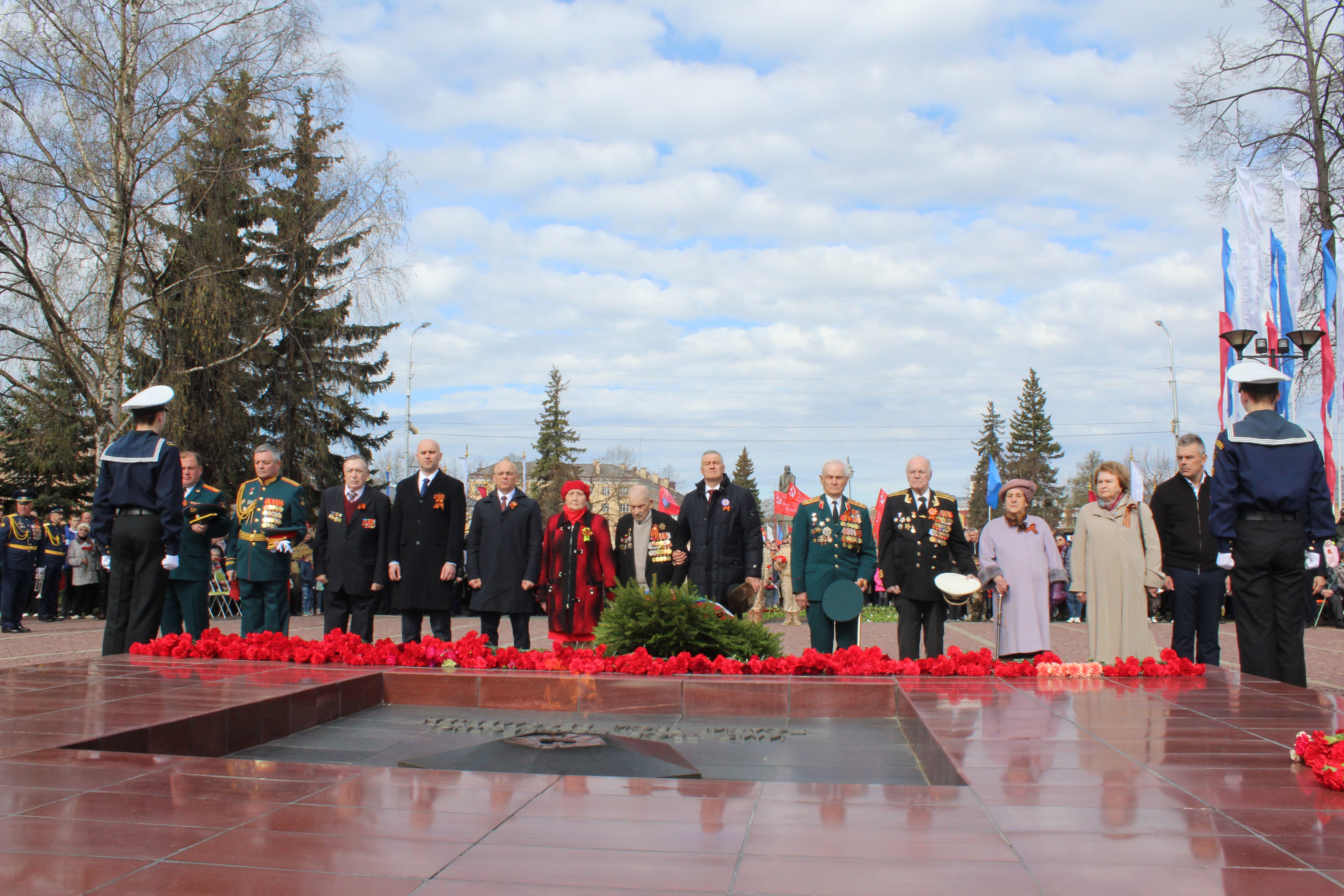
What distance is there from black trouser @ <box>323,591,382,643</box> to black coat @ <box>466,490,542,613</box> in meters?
0.83

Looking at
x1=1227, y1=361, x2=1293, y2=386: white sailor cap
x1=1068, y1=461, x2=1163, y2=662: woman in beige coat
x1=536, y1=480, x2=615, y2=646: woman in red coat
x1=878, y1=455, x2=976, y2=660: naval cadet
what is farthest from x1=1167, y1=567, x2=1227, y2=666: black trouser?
x1=536, y1=480, x2=615, y2=646: woman in red coat

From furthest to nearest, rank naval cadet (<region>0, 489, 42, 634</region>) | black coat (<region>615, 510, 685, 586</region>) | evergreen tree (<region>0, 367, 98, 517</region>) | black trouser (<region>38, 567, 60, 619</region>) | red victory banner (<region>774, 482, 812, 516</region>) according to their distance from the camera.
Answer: red victory banner (<region>774, 482, 812, 516</region>)
evergreen tree (<region>0, 367, 98, 517</region>)
black trouser (<region>38, 567, 60, 619</region>)
naval cadet (<region>0, 489, 42, 634</region>)
black coat (<region>615, 510, 685, 586</region>)

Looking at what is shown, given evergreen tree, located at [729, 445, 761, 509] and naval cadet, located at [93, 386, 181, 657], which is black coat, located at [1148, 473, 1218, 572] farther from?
evergreen tree, located at [729, 445, 761, 509]

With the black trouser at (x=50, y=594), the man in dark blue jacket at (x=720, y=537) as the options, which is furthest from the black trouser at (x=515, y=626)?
the black trouser at (x=50, y=594)

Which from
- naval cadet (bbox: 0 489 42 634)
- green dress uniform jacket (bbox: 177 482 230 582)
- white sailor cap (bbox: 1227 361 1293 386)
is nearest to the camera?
white sailor cap (bbox: 1227 361 1293 386)

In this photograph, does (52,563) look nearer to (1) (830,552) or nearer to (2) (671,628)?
(1) (830,552)

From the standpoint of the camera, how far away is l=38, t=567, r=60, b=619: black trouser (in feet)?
55.3

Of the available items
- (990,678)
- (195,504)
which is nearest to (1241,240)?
(990,678)

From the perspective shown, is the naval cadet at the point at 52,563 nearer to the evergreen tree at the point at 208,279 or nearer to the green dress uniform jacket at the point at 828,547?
the evergreen tree at the point at 208,279

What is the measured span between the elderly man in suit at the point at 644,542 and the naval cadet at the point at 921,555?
193 centimetres

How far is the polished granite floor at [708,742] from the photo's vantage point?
14.0 ft

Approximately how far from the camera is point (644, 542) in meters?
9.13

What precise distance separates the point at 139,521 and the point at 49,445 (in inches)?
611

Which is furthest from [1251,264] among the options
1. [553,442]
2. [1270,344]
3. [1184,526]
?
[553,442]
